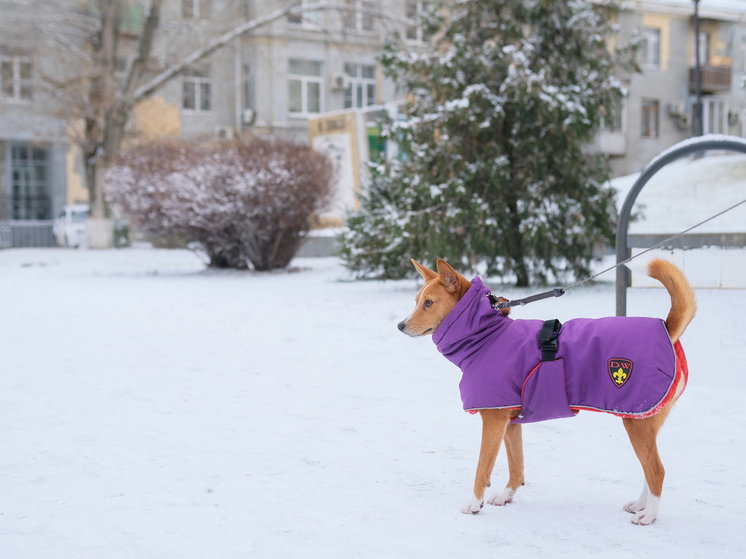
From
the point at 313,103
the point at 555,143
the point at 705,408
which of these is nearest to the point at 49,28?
the point at 313,103

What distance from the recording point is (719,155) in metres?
28.7

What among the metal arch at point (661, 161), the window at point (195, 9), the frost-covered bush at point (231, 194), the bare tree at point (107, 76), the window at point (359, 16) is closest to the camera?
the metal arch at point (661, 161)

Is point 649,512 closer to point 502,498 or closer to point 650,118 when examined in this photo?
point 502,498

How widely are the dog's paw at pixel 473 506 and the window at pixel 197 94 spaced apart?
3441 cm

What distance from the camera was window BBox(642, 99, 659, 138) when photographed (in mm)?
39591

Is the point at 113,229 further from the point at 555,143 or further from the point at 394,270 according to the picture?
the point at 555,143

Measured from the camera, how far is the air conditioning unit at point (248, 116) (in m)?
36.6

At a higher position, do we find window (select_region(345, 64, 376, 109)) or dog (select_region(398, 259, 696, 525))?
window (select_region(345, 64, 376, 109))

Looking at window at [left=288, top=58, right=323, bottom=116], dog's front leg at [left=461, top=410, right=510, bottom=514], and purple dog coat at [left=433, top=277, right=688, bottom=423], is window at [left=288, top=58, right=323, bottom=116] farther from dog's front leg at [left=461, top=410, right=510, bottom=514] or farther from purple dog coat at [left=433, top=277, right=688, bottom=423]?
dog's front leg at [left=461, top=410, right=510, bottom=514]

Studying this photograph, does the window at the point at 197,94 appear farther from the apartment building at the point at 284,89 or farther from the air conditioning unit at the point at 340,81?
the air conditioning unit at the point at 340,81

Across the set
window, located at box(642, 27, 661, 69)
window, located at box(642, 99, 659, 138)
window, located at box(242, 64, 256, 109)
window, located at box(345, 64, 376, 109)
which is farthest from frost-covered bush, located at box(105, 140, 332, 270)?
window, located at box(642, 27, 661, 69)

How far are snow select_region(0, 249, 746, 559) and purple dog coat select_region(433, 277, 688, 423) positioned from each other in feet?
1.67

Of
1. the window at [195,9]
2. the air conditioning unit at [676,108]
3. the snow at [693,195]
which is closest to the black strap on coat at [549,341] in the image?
the snow at [693,195]

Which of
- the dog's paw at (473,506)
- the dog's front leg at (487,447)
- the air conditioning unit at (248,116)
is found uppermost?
the air conditioning unit at (248,116)
